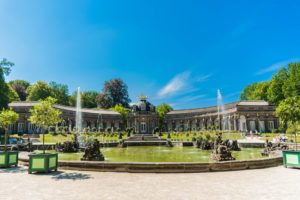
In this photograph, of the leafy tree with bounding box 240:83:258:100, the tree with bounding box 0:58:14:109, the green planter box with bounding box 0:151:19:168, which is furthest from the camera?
the leafy tree with bounding box 240:83:258:100

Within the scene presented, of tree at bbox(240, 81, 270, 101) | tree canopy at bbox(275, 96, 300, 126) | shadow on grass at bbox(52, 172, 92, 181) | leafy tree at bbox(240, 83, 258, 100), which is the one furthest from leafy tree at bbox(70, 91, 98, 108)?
tree canopy at bbox(275, 96, 300, 126)

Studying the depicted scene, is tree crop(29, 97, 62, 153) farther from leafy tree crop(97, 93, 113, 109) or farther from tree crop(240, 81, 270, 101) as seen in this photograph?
leafy tree crop(97, 93, 113, 109)

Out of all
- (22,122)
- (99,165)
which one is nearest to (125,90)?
(22,122)

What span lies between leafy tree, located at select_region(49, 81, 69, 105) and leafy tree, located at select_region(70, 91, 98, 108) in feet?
12.4

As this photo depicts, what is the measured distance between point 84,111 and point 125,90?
26.9 metres

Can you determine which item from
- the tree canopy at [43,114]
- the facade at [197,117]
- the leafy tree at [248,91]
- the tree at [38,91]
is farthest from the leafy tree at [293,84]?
the tree at [38,91]

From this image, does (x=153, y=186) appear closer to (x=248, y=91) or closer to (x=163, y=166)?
(x=163, y=166)

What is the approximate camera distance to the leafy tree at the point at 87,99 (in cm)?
9829

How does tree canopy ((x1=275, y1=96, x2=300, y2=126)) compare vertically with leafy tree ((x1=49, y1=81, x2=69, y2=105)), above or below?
below

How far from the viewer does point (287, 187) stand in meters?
7.70

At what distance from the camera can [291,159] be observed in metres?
11.7

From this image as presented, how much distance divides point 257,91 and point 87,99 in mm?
71977

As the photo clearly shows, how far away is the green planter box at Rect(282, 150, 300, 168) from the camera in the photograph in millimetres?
11477

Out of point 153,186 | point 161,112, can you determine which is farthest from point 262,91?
point 153,186
